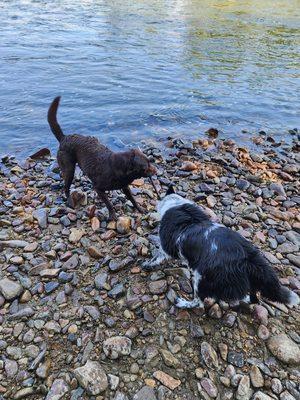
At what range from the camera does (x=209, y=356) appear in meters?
3.61

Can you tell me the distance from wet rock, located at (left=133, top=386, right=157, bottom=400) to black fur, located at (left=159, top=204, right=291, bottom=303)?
105 centimetres

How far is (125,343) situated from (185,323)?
2.33ft

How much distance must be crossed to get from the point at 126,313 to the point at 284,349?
170 cm

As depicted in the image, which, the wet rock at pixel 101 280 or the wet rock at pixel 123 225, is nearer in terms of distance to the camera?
the wet rock at pixel 101 280

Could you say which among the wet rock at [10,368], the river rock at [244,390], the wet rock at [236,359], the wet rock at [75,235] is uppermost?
the river rock at [244,390]

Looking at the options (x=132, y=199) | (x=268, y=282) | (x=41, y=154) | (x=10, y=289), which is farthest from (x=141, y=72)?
(x=268, y=282)

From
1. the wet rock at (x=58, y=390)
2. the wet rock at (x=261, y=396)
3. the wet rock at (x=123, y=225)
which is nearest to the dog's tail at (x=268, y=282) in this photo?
the wet rock at (x=261, y=396)

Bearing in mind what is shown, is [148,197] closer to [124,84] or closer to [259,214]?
[259,214]

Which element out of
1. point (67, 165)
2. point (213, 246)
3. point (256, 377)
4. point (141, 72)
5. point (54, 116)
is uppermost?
point (54, 116)

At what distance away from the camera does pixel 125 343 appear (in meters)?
3.68

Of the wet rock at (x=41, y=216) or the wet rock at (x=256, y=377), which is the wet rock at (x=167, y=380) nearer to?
the wet rock at (x=256, y=377)

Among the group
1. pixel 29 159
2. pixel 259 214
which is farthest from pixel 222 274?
pixel 29 159

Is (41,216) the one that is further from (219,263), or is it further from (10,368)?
(219,263)

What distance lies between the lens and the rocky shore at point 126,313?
3385mm
